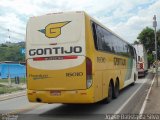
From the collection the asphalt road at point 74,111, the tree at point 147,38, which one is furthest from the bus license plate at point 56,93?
the tree at point 147,38

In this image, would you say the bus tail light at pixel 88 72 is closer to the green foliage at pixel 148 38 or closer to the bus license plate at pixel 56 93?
the bus license plate at pixel 56 93

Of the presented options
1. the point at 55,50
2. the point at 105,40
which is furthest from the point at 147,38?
the point at 55,50

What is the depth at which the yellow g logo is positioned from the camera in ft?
41.6

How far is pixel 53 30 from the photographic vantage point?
12.8 m

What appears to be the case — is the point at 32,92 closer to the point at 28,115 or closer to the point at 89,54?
the point at 28,115

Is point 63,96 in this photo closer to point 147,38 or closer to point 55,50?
point 55,50

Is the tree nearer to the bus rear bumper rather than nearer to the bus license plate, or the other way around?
the bus rear bumper

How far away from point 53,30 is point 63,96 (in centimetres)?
238

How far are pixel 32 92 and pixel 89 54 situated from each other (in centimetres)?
249

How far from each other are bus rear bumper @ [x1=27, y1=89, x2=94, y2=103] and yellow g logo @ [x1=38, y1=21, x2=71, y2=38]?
80.2 inches

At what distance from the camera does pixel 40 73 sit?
42.1 ft

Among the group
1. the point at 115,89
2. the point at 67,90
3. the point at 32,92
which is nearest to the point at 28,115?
the point at 32,92

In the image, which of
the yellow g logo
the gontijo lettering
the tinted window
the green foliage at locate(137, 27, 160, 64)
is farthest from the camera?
the green foliage at locate(137, 27, 160, 64)

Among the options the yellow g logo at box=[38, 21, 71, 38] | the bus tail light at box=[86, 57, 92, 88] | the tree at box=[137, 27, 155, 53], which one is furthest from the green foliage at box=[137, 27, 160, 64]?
the bus tail light at box=[86, 57, 92, 88]
